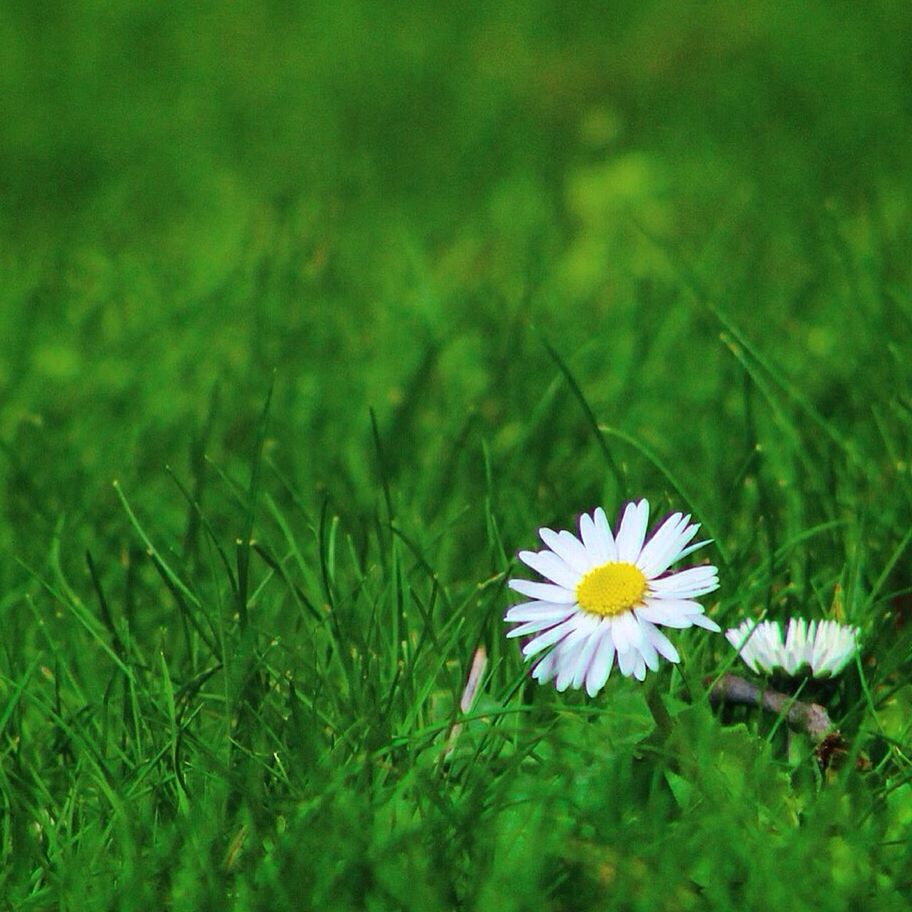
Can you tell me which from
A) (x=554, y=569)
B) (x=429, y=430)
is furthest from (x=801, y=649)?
(x=429, y=430)

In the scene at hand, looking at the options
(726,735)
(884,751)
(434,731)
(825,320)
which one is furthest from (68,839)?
(825,320)

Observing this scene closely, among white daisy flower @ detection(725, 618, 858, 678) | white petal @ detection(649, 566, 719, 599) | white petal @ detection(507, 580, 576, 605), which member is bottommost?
white petal @ detection(507, 580, 576, 605)

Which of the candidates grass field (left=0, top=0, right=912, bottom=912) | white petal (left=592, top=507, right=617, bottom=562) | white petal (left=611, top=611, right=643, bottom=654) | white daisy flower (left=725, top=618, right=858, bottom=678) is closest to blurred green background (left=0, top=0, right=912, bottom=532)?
grass field (left=0, top=0, right=912, bottom=912)

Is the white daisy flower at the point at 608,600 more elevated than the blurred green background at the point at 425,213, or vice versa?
the blurred green background at the point at 425,213

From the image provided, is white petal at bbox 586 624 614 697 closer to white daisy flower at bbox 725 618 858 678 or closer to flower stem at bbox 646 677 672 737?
flower stem at bbox 646 677 672 737

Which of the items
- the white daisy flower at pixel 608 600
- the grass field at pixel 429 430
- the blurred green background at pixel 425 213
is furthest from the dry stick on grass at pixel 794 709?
the blurred green background at pixel 425 213

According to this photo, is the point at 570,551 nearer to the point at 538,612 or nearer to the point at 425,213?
the point at 538,612

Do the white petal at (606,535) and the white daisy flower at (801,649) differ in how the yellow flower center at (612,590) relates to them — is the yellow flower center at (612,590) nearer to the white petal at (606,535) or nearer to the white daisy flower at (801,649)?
the white petal at (606,535)
